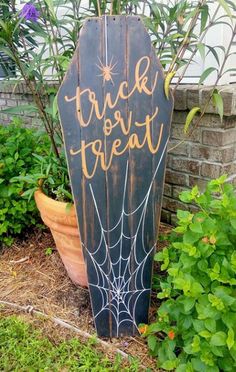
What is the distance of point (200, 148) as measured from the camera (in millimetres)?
2002

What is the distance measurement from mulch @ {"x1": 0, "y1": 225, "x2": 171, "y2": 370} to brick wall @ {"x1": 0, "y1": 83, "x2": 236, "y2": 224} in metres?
0.31

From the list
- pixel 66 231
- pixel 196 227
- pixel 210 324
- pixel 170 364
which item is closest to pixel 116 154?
pixel 196 227

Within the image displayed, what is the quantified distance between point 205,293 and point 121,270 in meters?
0.41

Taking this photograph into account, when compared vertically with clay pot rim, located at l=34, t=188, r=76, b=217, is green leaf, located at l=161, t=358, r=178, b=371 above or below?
below

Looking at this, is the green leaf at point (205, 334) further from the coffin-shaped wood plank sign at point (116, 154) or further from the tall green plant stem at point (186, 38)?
the tall green plant stem at point (186, 38)

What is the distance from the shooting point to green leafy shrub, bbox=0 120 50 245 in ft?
6.97

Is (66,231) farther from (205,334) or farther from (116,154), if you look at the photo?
(205,334)

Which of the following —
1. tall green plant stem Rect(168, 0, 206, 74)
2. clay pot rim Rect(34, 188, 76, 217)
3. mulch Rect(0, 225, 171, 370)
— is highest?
tall green plant stem Rect(168, 0, 206, 74)

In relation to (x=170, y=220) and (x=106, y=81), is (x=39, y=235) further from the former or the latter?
(x=106, y=81)

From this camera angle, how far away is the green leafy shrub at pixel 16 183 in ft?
6.97

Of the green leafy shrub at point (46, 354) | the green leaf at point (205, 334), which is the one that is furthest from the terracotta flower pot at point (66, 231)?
the green leaf at point (205, 334)

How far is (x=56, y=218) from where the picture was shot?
1695 millimetres

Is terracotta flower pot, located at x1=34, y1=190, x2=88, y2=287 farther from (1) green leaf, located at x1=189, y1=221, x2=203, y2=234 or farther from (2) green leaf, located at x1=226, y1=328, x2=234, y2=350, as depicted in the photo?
(2) green leaf, located at x1=226, y1=328, x2=234, y2=350

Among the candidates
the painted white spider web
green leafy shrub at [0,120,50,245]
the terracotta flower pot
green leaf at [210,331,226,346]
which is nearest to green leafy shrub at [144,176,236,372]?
green leaf at [210,331,226,346]
